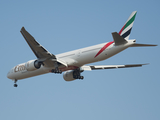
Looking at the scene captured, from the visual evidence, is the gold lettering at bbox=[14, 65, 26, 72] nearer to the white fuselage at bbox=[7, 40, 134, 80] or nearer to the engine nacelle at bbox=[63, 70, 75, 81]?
the white fuselage at bbox=[7, 40, 134, 80]

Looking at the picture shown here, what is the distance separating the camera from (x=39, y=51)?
3008 centimetres

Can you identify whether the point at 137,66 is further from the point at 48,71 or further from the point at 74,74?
the point at 48,71

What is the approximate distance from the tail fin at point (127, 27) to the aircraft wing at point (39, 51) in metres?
7.52

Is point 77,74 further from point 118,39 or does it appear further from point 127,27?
point 118,39

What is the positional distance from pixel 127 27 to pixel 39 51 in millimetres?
10308

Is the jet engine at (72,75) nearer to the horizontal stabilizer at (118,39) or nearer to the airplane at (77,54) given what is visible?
the airplane at (77,54)

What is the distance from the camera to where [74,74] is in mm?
36594

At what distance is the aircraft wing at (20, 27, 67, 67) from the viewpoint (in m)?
28.6

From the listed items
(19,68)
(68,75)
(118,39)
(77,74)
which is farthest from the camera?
(68,75)

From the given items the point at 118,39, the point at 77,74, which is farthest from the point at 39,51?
the point at 118,39

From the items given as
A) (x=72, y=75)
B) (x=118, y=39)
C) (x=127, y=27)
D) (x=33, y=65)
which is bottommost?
(x=118, y=39)

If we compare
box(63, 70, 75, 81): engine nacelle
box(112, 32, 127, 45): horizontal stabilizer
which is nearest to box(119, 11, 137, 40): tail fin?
box(112, 32, 127, 45): horizontal stabilizer

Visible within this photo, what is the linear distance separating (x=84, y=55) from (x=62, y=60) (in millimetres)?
2841

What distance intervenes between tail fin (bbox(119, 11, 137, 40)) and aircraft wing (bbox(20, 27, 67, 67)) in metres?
7.52
